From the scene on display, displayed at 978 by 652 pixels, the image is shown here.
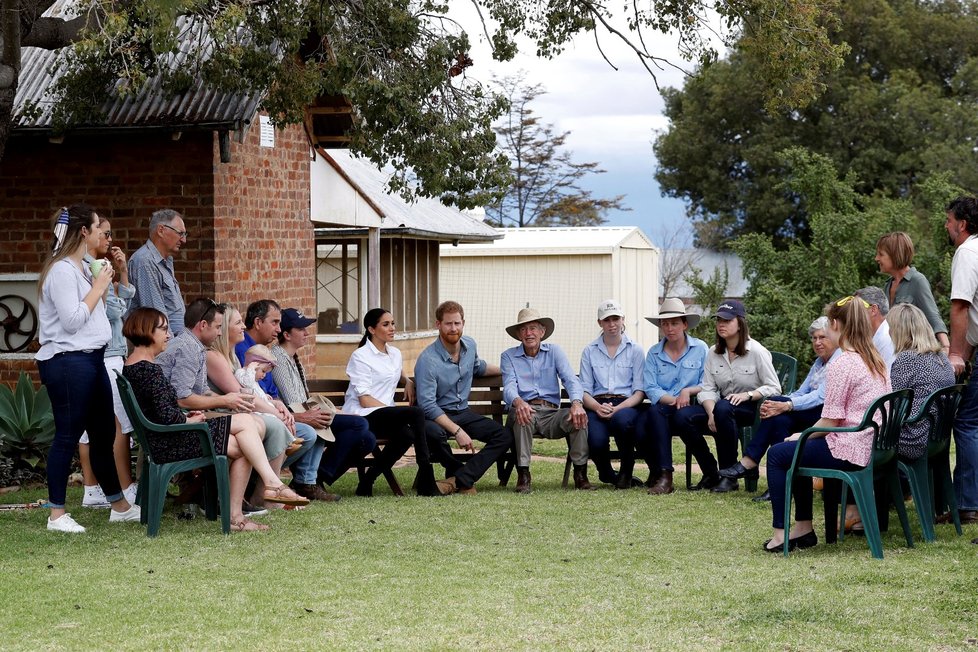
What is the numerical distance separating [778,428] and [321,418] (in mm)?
3353

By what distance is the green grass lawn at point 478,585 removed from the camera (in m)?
5.12

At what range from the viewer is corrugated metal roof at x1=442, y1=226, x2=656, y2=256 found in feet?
81.9

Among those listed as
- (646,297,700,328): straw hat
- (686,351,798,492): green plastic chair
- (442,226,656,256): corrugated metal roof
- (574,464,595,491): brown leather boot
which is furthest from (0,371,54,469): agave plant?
(442,226,656,256): corrugated metal roof

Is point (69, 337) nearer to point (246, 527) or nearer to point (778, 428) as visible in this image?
point (246, 527)

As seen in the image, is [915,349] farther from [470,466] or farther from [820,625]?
[470,466]

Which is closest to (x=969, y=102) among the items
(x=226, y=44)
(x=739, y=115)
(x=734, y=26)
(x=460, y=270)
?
(x=739, y=115)

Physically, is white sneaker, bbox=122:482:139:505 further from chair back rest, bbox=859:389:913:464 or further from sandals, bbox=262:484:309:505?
chair back rest, bbox=859:389:913:464

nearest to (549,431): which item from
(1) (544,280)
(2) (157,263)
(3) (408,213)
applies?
(2) (157,263)

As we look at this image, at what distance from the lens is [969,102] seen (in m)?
40.2

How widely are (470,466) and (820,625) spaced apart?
16.1 ft

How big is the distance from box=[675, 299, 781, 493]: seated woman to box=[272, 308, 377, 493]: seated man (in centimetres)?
247

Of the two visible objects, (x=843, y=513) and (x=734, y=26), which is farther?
(x=734, y=26)

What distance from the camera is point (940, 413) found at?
24.4 feet

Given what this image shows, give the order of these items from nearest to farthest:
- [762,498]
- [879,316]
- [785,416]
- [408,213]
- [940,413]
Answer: [940,413] → [879,316] → [762,498] → [785,416] → [408,213]
